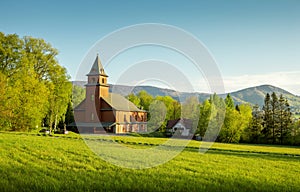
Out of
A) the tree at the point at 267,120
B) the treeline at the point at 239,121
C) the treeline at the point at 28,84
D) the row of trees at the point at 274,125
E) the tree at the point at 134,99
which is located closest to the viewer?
the treeline at the point at 28,84

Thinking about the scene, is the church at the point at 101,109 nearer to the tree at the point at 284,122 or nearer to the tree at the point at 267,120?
the tree at the point at 267,120

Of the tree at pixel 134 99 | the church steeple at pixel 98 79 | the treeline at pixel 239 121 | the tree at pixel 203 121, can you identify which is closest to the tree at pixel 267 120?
the treeline at pixel 239 121

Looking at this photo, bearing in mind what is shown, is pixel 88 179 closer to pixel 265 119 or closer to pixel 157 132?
pixel 157 132

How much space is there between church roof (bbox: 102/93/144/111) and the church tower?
5.10ft

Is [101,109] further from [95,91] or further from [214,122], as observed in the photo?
[214,122]

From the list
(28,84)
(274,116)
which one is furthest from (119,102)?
(274,116)

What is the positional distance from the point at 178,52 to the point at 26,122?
33059mm

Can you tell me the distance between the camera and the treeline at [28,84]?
128 ft

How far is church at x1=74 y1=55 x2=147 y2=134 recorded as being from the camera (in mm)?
67500

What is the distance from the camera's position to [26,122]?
41500 millimetres

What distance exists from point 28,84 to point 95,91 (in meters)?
29.9

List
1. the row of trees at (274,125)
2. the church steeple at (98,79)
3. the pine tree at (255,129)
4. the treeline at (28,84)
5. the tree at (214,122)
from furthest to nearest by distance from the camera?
the pine tree at (255,129), the row of trees at (274,125), the church steeple at (98,79), the tree at (214,122), the treeline at (28,84)

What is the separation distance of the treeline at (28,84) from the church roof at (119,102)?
1609cm

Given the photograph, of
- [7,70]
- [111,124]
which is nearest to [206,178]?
[7,70]
